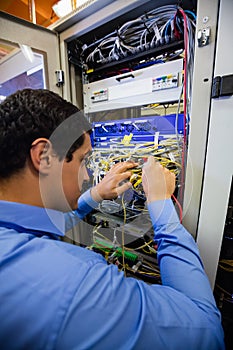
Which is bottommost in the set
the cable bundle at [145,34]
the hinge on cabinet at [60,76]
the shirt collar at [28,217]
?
the shirt collar at [28,217]

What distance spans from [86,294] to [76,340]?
0.06 metres

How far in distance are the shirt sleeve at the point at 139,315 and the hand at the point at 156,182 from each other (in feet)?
0.79

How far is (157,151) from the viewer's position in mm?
769

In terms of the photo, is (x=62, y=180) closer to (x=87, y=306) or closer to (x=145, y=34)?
(x=87, y=306)

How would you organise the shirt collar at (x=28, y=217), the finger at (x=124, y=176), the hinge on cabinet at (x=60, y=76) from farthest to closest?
the hinge on cabinet at (x=60, y=76), the finger at (x=124, y=176), the shirt collar at (x=28, y=217)

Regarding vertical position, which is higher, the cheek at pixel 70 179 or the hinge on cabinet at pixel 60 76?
the hinge on cabinet at pixel 60 76

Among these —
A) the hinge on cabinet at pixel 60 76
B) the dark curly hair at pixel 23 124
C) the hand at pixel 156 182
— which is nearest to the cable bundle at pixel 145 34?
the hinge on cabinet at pixel 60 76

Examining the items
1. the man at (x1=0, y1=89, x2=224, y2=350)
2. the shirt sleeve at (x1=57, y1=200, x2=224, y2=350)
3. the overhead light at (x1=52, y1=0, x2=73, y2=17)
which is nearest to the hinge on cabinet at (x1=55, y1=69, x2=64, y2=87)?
the overhead light at (x1=52, y1=0, x2=73, y2=17)

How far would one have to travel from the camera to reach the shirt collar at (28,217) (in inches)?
17.2

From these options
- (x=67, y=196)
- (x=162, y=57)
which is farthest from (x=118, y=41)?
(x=67, y=196)

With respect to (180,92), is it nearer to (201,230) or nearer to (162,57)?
(162,57)

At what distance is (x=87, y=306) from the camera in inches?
12.0

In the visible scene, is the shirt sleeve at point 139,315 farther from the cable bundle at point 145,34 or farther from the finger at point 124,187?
the cable bundle at point 145,34

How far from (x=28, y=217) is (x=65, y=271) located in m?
0.22
